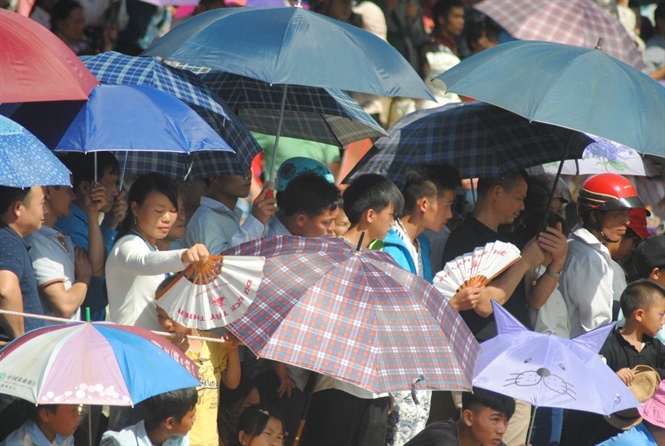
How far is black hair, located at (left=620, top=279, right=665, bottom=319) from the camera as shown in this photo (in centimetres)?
757

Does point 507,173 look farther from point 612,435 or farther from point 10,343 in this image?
point 10,343

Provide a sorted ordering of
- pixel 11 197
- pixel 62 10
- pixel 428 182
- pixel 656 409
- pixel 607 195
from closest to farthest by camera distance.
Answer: pixel 11 197 → pixel 428 182 → pixel 656 409 → pixel 607 195 → pixel 62 10

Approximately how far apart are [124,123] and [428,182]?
74.2 inches

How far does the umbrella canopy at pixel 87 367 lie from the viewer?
5.07 meters

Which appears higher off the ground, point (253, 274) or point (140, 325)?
point (253, 274)

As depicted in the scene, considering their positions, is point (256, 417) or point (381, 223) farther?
point (381, 223)

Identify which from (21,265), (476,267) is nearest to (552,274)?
(476,267)

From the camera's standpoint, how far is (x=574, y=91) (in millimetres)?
6672

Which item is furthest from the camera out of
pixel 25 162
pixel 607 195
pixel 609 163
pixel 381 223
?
pixel 609 163

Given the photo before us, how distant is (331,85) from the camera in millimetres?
6340

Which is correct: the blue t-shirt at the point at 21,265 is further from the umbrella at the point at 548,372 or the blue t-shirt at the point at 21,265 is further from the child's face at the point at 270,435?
the umbrella at the point at 548,372

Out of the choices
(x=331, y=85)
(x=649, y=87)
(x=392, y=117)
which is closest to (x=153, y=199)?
(x=331, y=85)

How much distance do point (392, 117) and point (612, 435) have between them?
4379mm

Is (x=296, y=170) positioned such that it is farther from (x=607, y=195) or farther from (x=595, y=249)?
(x=607, y=195)
